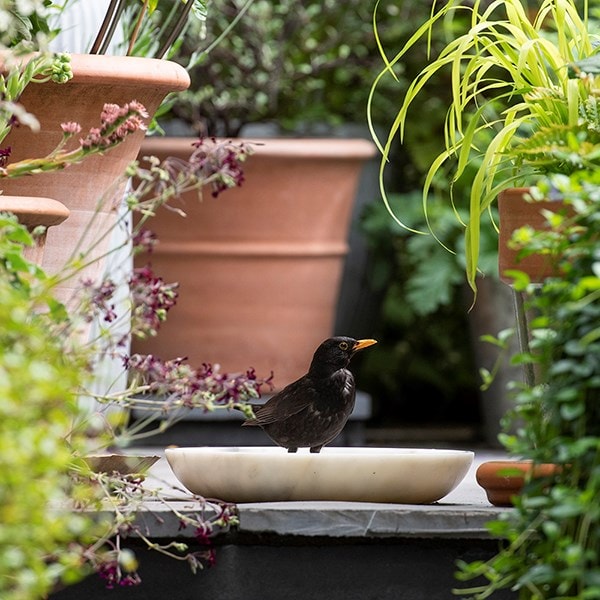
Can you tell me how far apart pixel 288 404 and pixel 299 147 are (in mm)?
1720

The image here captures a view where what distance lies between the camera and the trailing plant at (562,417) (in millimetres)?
1192

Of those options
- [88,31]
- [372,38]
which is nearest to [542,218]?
[88,31]

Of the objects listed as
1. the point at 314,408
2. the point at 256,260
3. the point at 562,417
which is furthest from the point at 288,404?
the point at 256,260

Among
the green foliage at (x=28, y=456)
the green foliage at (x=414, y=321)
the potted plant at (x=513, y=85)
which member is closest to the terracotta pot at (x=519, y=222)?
the potted plant at (x=513, y=85)

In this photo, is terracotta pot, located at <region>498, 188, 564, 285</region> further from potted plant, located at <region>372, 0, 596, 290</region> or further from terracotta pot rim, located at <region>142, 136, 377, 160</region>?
terracotta pot rim, located at <region>142, 136, 377, 160</region>

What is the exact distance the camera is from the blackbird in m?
1.95

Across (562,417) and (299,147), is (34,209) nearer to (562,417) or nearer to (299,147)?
(562,417)

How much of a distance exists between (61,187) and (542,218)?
83 cm

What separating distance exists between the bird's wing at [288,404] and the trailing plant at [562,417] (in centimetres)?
68

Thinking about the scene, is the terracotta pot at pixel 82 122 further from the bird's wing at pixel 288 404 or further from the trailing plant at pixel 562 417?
the trailing plant at pixel 562 417

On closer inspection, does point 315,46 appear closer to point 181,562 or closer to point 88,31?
point 88,31

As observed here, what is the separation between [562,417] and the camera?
4.09 feet

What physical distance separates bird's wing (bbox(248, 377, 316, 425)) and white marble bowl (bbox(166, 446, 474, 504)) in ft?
0.82

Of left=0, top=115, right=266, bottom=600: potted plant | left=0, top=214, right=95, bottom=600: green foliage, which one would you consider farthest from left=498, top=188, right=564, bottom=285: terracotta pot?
left=0, top=214, right=95, bottom=600: green foliage
